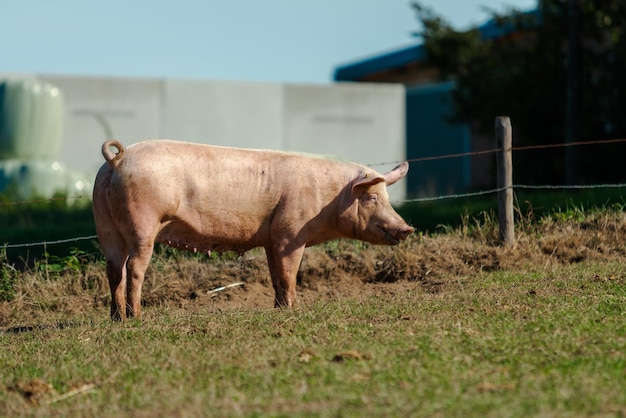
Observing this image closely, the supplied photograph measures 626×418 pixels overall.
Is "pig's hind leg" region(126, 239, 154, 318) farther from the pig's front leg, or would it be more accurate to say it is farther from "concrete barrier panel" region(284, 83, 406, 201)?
"concrete barrier panel" region(284, 83, 406, 201)

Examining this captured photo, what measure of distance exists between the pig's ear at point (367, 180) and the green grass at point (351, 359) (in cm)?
95

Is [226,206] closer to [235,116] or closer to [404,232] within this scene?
[404,232]

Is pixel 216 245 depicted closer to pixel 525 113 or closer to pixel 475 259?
pixel 475 259

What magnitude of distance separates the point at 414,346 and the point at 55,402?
2125 millimetres

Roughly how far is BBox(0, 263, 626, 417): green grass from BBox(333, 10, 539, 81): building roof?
1881 centimetres

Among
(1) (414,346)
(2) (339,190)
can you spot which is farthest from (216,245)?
(1) (414,346)

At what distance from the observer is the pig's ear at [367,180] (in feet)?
29.2

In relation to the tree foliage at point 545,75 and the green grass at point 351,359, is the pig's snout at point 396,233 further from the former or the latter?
the tree foliage at point 545,75

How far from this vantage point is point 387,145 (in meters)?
26.7

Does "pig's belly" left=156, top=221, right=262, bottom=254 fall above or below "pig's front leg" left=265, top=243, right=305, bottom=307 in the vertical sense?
above

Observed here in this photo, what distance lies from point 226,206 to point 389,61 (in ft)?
79.4

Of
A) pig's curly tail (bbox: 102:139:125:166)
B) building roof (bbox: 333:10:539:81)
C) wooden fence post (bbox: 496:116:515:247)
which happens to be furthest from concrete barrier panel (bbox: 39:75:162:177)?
pig's curly tail (bbox: 102:139:125:166)

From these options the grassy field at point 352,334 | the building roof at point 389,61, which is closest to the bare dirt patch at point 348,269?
the grassy field at point 352,334

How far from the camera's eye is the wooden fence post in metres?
11.1
